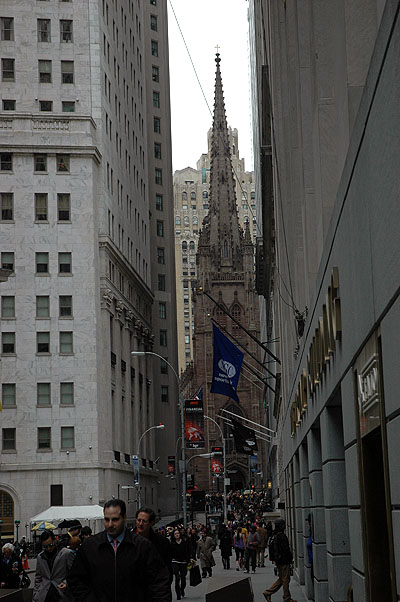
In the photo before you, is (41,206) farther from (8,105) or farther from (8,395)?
(8,395)

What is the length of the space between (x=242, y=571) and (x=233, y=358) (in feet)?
28.1

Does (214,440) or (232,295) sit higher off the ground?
(232,295)

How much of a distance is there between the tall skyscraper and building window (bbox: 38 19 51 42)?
70mm

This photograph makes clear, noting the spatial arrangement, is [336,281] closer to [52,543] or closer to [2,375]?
[52,543]

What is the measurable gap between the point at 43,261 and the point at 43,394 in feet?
29.2

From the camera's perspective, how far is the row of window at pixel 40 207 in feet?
240

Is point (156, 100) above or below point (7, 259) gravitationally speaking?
above

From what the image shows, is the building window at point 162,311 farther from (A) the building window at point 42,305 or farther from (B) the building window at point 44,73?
(B) the building window at point 44,73

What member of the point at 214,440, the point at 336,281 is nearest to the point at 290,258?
the point at 336,281

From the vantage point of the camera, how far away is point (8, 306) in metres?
71.9

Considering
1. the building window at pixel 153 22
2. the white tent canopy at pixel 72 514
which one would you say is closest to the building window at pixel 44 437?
the white tent canopy at pixel 72 514

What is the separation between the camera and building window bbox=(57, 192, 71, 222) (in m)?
73.5

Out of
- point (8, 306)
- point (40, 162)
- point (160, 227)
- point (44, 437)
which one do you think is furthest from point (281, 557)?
point (160, 227)

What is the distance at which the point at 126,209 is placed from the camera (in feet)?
286
